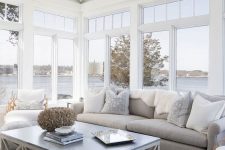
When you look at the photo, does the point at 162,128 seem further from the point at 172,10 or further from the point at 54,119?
the point at 172,10

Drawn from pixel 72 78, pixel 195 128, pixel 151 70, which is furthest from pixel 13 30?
pixel 195 128

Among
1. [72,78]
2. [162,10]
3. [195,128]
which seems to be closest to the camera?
[195,128]

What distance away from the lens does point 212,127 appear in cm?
293

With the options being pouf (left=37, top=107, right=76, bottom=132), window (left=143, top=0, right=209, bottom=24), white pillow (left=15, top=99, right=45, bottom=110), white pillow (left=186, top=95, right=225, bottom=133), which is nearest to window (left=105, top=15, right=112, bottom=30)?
window (left=143, top=0, right=209, bottom=24)

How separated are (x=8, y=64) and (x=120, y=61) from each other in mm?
2450

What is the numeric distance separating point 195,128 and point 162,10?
2707 millimetres

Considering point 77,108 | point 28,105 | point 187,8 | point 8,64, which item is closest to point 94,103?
point 77,108

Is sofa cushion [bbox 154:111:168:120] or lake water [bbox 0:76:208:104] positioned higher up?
lake water [bbox 0:76:208:104]

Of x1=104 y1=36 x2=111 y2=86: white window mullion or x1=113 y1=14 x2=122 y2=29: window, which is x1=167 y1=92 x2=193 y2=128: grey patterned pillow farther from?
x1=113 y1=14 x2=122 y2=29: window

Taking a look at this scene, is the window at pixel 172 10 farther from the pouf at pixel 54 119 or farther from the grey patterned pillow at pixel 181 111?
the pouf at pixel 54 119

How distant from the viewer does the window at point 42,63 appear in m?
5.86

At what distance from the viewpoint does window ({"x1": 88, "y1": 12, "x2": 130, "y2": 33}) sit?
19.0ft

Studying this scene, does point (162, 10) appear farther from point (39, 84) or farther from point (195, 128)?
point (39, 84)

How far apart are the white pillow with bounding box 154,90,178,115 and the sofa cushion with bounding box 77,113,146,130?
37cm
